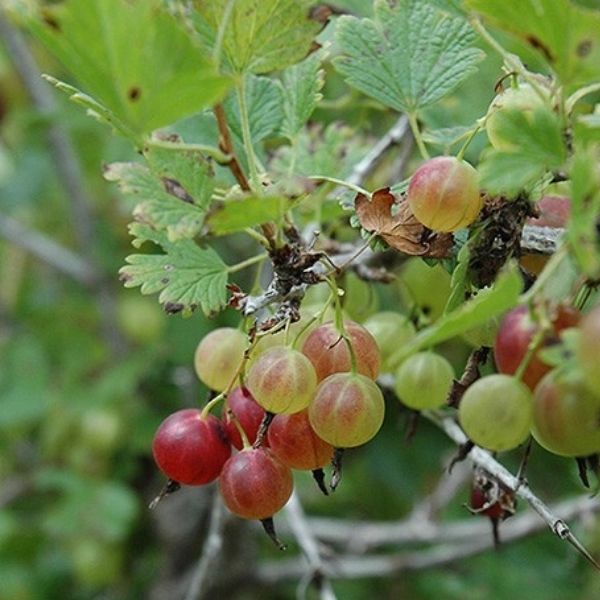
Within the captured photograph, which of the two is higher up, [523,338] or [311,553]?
[523,338]

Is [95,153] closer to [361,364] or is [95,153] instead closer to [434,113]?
[434,113]

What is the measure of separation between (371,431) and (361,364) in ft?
0.15

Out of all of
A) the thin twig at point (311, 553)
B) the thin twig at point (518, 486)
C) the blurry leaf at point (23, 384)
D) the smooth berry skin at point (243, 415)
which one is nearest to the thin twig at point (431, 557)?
the thin twig at point (311, 553)

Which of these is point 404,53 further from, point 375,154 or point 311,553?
point 311,553

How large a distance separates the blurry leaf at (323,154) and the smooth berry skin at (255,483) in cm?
40

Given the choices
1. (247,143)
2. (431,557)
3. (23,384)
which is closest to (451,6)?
(247,143)


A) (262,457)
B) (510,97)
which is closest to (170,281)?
(262,457)

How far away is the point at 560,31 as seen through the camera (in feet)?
1.69

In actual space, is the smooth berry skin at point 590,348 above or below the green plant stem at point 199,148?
above

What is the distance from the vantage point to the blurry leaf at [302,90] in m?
0.76

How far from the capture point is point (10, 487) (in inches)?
73.0

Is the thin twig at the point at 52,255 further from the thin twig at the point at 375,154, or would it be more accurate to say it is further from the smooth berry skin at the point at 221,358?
the smooth berry skin at the point at 221,358

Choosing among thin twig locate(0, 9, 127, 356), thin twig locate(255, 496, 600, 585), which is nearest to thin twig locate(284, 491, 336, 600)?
thin twig locate(255, 496, 600, 585)

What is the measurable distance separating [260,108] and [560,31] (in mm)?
361
